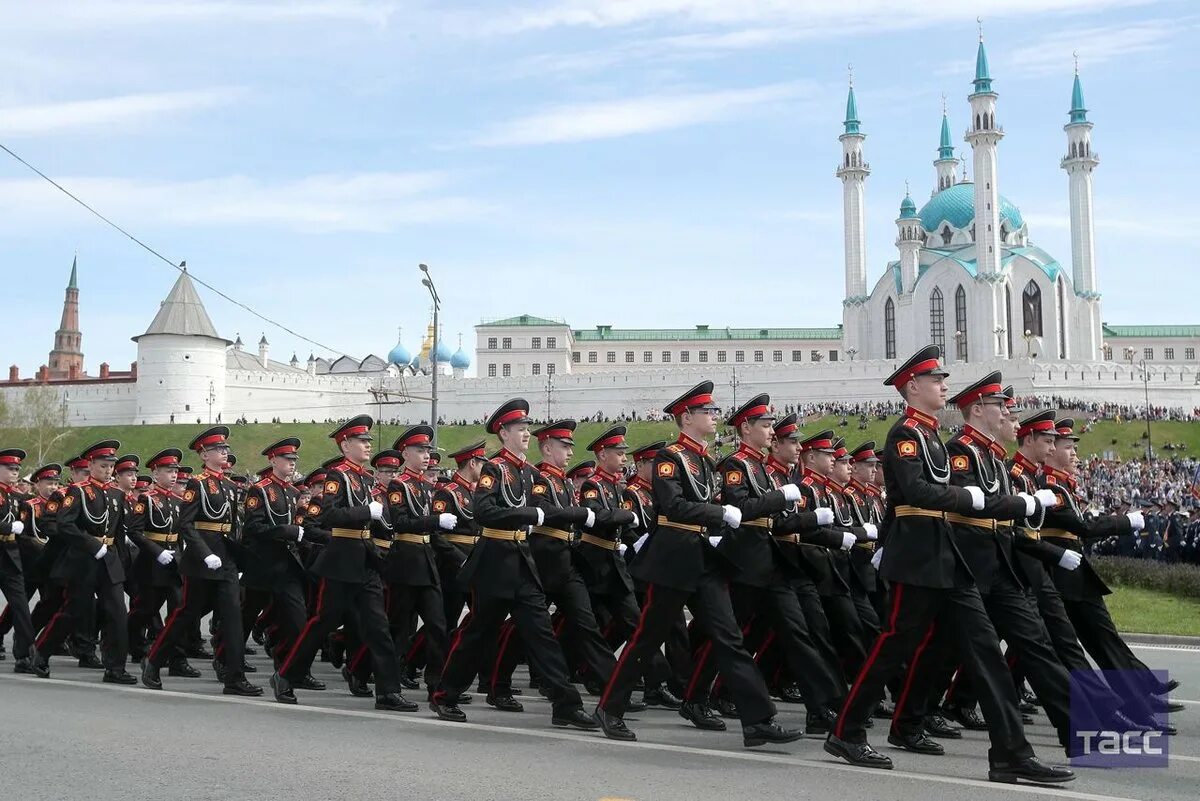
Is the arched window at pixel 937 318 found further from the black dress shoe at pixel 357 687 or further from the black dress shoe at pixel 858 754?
the black dress shoe at pixel 858 754

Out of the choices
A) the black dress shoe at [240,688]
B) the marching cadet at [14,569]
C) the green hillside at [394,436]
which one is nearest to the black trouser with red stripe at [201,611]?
the black dress shoe at [240,688]

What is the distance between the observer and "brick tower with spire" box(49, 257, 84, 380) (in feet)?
459

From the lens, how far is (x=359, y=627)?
9.49 m

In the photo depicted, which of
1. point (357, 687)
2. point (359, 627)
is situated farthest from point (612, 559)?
point (357, 687)

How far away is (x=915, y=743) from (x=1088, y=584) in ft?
6.36

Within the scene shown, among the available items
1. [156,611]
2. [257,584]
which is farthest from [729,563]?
[156,611]

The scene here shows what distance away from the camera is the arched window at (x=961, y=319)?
92.2 meters

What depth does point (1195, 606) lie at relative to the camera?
16.7 m

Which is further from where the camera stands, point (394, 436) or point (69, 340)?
point (69, 340)

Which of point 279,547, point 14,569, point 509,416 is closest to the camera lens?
point 509,416

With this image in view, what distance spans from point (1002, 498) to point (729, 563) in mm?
1851

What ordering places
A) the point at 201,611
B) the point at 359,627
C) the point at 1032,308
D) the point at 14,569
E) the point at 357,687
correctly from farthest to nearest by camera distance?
the point at 1032,308, the point at 14,569, the point at 201,611, the point at 357,687, the point at 359,627

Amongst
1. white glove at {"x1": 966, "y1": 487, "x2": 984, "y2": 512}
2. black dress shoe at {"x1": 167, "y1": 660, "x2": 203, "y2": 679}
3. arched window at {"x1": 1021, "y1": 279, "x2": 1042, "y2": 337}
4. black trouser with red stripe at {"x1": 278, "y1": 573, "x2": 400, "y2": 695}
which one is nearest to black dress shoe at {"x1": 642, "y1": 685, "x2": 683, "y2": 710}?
black trouser with red stripe at {"x1": 278, "y1": 573, "x2": 400, "y2": 695}

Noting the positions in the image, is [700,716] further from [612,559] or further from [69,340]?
[69,340]
